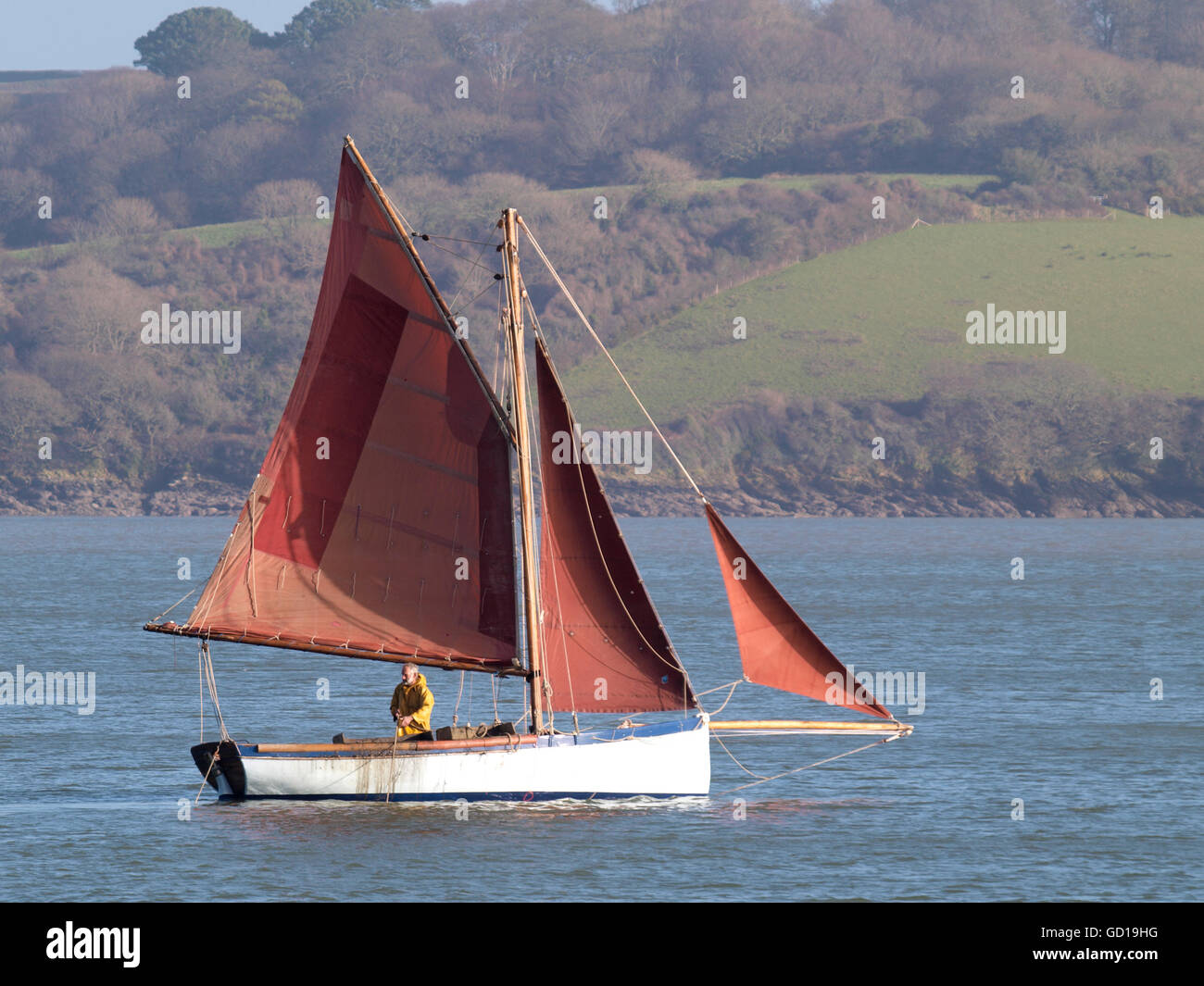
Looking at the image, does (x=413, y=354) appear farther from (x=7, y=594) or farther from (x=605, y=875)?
(x=7, y=594)

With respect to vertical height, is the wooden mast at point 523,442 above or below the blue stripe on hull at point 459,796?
→ above

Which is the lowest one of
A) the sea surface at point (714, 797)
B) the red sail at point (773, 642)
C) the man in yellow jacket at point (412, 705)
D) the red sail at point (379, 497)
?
the sea surface at point (714, 797)

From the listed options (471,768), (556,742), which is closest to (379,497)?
(471,768)

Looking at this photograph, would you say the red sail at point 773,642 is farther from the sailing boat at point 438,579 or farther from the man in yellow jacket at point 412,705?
the man in yellow jacket at point 412,705

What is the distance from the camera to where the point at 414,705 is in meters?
33.3

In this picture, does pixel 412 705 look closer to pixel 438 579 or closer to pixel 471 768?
pixel 471 768

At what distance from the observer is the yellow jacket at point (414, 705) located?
33.2 m

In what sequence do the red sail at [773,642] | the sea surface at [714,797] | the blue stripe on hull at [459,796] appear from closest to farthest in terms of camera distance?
the sea surface at [714,797] → the red sail at [773,642] → the blue stripe on hull at [459,796]

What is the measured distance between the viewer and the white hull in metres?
32.9

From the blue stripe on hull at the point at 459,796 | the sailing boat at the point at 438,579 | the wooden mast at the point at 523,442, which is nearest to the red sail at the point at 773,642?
the sailing boat at the point at 438,579

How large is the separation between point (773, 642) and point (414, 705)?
654 centimetres

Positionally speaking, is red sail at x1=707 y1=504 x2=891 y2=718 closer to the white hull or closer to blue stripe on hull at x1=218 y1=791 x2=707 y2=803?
the white hull

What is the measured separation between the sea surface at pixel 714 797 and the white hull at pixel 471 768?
1.66 feet
